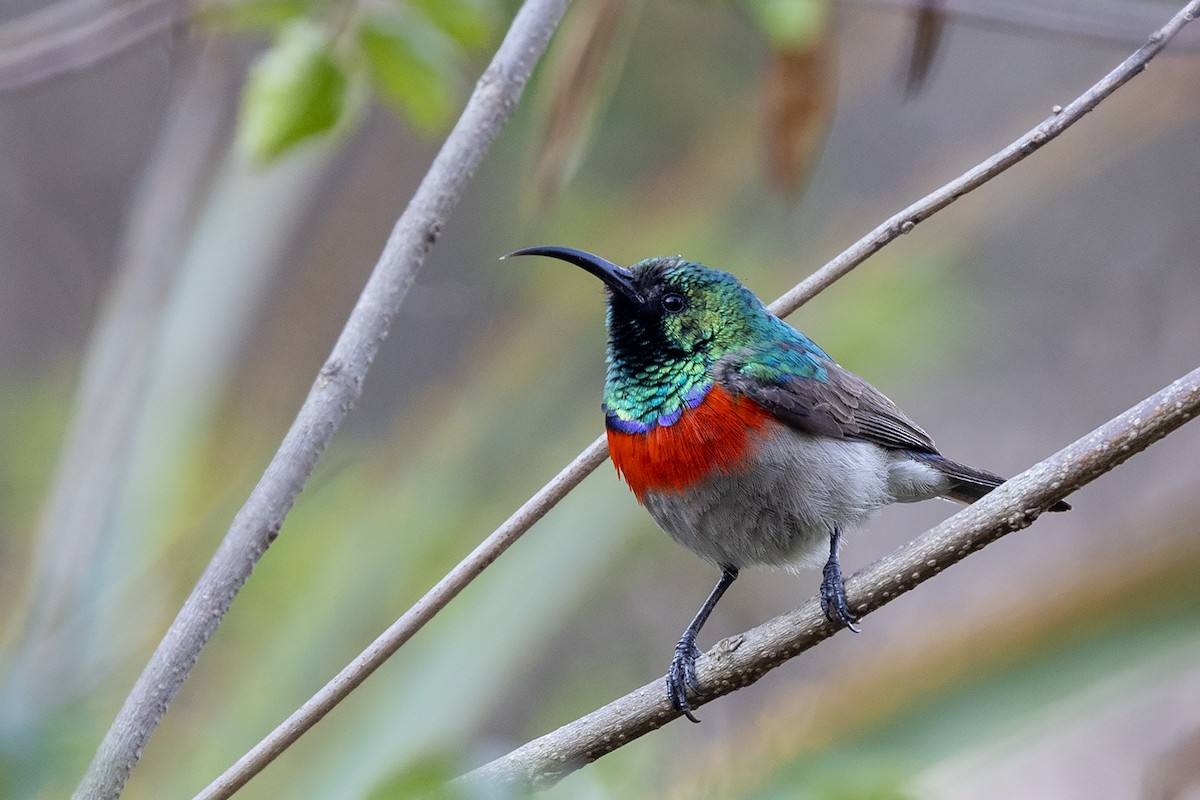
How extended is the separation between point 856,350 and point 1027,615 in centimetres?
148

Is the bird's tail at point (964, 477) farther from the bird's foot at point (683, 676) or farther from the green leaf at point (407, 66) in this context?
the green leaf at point (407, 66)

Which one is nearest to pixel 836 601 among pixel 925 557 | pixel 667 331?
pixel 925 557

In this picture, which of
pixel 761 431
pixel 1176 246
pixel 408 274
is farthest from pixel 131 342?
pixel 1176 246

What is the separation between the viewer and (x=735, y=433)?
3207 mm

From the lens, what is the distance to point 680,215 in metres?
4.98

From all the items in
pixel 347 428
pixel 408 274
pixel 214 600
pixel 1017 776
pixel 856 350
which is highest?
pixel 408 274

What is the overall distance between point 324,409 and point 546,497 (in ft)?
1.44

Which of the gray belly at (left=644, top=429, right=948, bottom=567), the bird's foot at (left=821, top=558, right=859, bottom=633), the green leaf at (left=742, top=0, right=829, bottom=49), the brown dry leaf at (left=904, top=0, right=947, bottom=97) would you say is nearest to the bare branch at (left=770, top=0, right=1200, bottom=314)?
the green leaf at (left=742, top=0, right=829, bottom=49)

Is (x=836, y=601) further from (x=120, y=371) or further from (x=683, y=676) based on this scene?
(x=120, y=371)

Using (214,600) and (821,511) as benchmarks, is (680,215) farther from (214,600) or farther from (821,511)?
(214,600)

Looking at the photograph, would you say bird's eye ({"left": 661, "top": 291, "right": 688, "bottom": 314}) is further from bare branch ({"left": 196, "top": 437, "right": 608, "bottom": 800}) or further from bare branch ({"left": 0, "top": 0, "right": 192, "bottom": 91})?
bare branch ({"left": 0, "top": 0, "right": 192, "bottom": 91})

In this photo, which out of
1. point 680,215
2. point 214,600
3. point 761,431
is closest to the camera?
point 214,600

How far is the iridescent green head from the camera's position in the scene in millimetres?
3281

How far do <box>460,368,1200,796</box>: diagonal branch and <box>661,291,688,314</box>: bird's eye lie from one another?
124 cm
